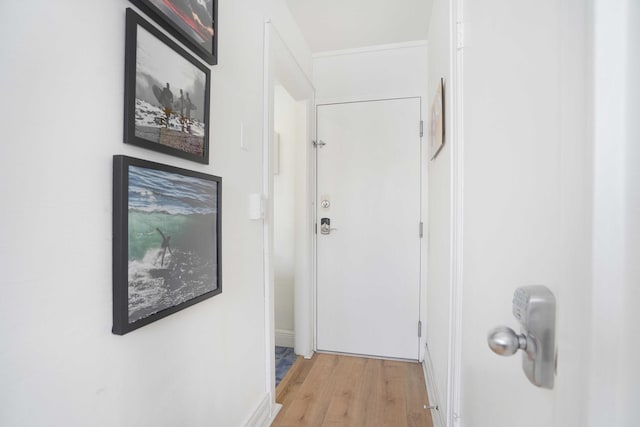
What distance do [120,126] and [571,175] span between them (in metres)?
0.90

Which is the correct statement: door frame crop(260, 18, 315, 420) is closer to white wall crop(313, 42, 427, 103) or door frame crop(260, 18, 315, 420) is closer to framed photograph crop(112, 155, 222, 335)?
white wall crop(313, 42, 427, 103)

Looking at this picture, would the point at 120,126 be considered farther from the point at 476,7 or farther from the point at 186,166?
the point at 476,7

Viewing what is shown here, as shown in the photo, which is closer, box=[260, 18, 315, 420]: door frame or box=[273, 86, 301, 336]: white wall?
box=[260, 18, 315, 420]: door frame

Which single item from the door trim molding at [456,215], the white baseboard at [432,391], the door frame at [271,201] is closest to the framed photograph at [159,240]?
the door frame at [271,201]

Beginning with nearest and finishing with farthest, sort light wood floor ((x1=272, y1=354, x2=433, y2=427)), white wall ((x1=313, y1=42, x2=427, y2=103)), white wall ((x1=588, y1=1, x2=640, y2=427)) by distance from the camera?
1. white wall ((x1=588, y1=1, x2=640, y2=427))
2. light wood floor ((x1=272, y1=354, x2=433, y2=427))
3. white wall ((x1=313, y1=42, x2=427, y2=103))

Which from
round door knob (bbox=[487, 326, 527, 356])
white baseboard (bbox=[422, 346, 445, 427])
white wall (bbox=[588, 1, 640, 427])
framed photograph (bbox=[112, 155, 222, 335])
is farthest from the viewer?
white baseboard (bbox=[422, 346, 445, 427])

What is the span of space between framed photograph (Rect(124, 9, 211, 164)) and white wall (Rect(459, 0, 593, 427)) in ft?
2.86

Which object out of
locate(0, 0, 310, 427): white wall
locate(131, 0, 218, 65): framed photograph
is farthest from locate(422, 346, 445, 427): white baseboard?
locate(131, 0, 218, 65): framed photograph

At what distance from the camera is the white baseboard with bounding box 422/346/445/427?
5.21ft

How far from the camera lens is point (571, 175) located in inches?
12.9

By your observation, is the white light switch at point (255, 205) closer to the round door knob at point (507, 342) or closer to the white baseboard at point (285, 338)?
the round door knob at point (507, 342)

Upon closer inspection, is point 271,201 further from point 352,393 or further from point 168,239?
point 352,393

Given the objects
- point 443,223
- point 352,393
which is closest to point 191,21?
point 443,223

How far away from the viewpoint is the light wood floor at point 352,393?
171cm
